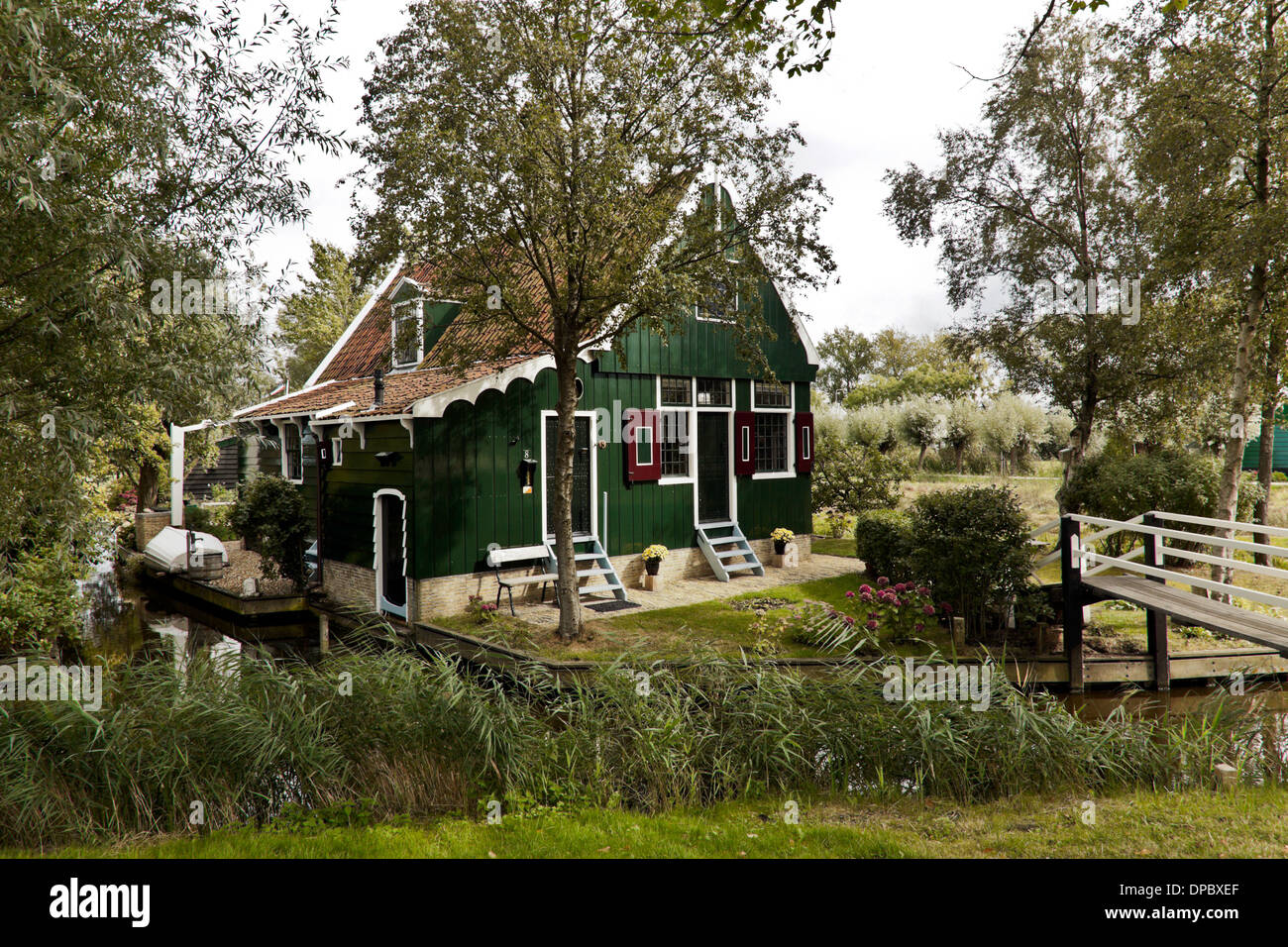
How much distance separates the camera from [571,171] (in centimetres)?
830

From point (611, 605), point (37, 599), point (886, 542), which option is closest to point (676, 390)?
point (611, 605)

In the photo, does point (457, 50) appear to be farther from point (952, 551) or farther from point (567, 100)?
point (952, 551)

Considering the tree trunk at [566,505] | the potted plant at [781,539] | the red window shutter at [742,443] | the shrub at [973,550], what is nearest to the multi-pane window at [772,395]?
the red window shutter at [742,443]

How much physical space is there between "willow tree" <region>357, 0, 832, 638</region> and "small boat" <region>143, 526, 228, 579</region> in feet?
29.0

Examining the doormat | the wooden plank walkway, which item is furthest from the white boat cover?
the wooden plank walkway

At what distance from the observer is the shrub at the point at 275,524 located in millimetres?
12906

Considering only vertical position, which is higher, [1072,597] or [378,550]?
[378,550]

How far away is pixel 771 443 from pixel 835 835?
11.5 metres

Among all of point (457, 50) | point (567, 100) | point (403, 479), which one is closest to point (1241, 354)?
point (567, 100)

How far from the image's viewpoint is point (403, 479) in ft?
35.5

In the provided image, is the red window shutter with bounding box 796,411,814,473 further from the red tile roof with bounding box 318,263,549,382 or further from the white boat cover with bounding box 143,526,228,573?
the white boat cover with bounding box 143,526,228,573

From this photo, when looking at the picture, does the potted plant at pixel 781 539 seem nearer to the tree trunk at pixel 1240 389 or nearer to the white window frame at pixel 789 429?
the white window frame at pixel 789 429

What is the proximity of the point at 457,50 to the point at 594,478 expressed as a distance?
6.61 m

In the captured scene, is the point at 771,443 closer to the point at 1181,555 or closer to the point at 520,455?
the point at 520,455
